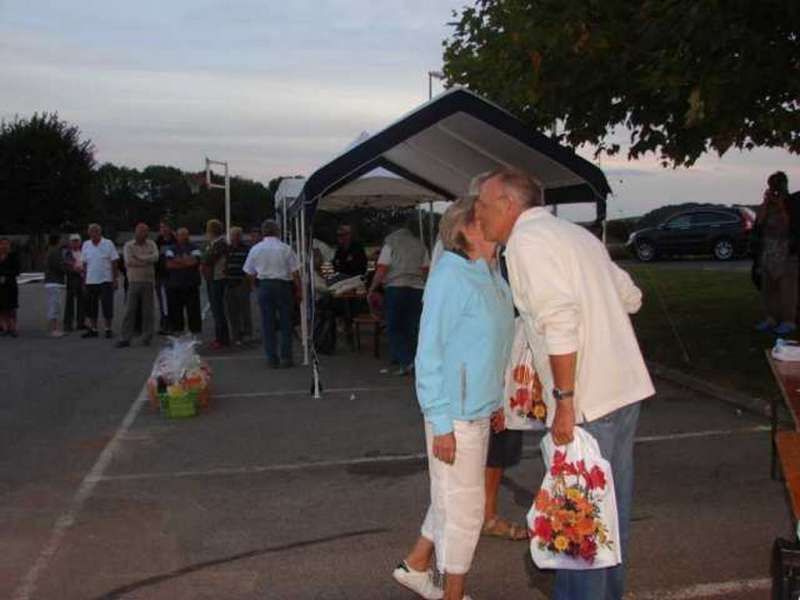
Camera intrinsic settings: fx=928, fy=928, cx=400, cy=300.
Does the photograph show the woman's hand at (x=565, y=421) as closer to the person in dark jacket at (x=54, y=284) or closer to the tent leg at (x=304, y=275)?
the tent leg at (x=304, y=275)

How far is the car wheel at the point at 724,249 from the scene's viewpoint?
30.6 meters

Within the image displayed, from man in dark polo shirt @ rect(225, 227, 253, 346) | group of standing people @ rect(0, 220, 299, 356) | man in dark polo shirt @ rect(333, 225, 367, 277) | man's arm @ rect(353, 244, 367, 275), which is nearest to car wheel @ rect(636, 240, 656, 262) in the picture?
man in dark polo shirt @ rect(333, 225, 367, 277)

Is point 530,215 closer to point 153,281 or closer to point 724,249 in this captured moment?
point 153,281

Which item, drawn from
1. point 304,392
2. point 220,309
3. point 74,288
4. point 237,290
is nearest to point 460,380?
point 304,392

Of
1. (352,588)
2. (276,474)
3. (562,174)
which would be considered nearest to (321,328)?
(562,174)

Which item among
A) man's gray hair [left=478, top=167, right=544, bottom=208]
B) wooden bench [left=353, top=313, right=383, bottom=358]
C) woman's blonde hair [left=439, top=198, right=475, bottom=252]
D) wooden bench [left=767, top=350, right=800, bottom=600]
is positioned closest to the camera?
wooden bench [left=767, top=350, right=800, bottom=600]

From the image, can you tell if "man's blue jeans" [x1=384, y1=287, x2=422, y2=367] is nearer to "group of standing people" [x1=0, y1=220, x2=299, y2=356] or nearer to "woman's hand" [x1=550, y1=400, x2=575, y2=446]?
"group of standing people" [x1=0, y1=220, x2=299, y2=356]

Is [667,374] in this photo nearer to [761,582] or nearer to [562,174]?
[562,174]

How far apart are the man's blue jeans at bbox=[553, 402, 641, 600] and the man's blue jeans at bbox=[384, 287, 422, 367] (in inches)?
272

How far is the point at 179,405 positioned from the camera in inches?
336

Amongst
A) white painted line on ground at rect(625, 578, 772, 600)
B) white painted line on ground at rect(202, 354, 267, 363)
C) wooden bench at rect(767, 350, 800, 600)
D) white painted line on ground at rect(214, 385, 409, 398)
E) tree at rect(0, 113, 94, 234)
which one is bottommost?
white painted line on ground at rect(625, 578, 772, 600)

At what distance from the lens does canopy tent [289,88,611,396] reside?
9.26 metres

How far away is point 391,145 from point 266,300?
114 inches

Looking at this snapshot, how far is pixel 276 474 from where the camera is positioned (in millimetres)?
6566
